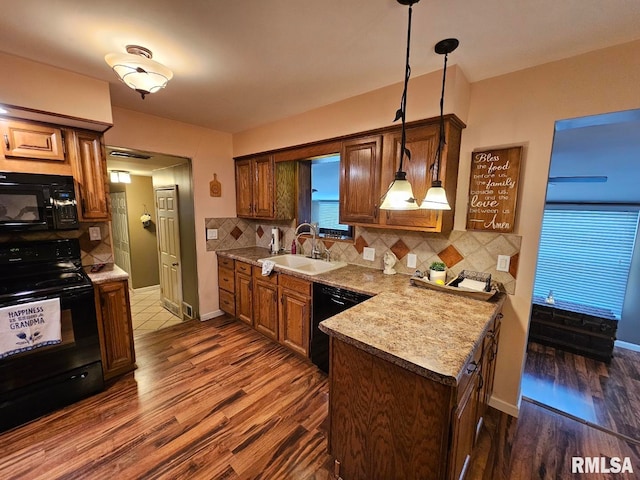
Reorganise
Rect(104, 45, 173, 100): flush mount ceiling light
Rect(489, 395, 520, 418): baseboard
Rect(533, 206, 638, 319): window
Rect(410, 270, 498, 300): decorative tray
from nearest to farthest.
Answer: Rect(104, 45, 173, 100): flush mount ceiling light
Rect(410, 270, 498, 300): decorative tray
Rect(489, 395, 520, 418): baseboard
Rect(533, 206, 638, 319): window

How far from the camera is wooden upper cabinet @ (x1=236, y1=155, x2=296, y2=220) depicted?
3033mm

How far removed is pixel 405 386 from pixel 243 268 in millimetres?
2369

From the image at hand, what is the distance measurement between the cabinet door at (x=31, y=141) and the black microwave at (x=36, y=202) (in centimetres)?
18

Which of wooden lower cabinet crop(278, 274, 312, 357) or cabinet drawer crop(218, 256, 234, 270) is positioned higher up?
cabinet drawer crop(218, 256, 234, 270)

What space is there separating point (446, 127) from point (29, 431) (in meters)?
3.50

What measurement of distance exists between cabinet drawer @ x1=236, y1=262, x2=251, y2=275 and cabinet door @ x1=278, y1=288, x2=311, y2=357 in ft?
1.96

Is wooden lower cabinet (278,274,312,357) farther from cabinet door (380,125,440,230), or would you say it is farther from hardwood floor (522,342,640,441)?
hardwood floor (522,342,640,441)

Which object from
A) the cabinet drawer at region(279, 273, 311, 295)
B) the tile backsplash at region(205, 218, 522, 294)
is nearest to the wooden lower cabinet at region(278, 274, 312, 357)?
the cabinet drawer at region(279, 273, 311, 295)

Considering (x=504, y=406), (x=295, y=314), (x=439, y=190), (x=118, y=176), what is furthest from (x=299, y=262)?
(x=118, y=176)

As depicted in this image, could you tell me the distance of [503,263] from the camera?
188cm

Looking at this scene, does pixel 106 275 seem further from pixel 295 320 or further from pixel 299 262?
pixel 299 262

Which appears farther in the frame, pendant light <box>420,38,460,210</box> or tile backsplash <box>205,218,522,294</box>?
tile backsplash <box>205,218,522,294</box>

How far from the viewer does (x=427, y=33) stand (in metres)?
1.40

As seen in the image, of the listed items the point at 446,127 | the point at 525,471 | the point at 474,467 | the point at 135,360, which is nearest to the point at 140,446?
the point at 135,360
